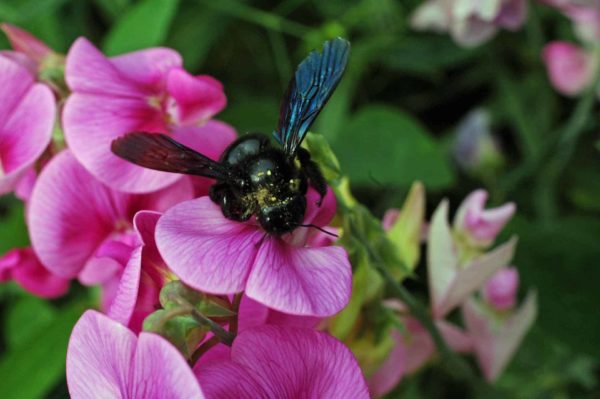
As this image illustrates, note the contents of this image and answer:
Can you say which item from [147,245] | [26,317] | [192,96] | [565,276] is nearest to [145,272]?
[147,245]

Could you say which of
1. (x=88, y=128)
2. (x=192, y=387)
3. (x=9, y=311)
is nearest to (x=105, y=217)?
(x=88, y=128)

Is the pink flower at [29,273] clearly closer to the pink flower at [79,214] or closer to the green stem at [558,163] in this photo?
the pink flower at [79,214]

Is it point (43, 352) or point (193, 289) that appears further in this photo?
point (43, 352)

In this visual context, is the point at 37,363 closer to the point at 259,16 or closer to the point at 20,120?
the point at 20,120

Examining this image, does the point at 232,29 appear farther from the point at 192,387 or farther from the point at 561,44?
the point at 192,387

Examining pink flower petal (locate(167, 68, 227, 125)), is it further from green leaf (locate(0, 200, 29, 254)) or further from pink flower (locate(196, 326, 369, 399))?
green leaf (locate(0, 200, 29, 254))

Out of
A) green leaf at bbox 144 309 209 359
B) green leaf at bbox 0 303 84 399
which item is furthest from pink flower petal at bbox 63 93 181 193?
green leaf at bbox 0 303 84 399
